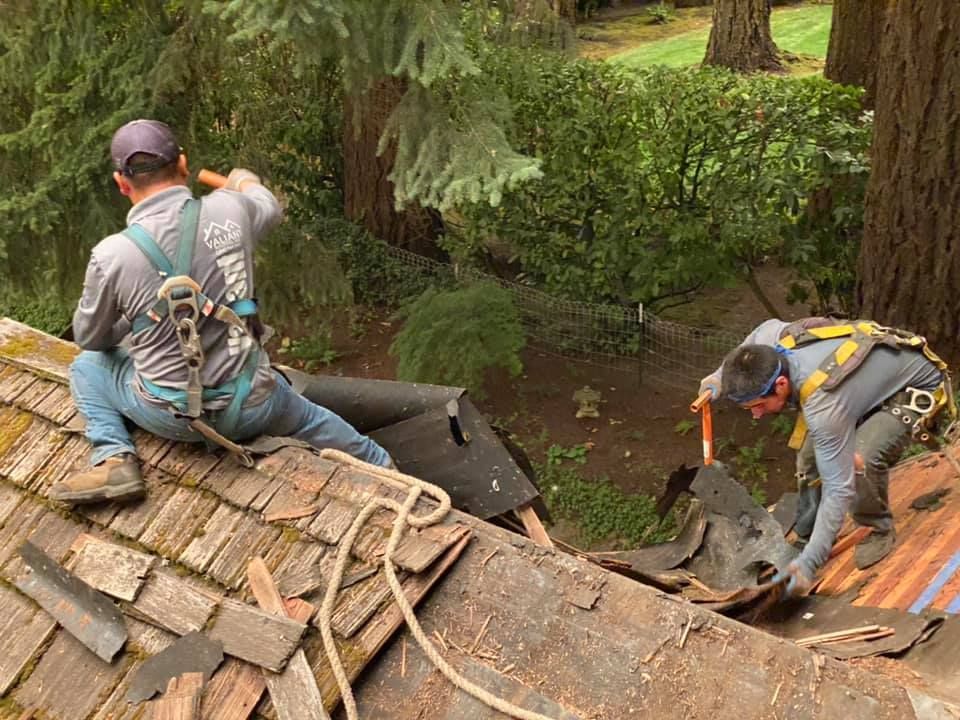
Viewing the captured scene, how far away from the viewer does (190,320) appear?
299 centimetres

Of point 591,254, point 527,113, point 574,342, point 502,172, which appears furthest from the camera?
point 574,342

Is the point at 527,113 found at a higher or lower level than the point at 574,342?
higher

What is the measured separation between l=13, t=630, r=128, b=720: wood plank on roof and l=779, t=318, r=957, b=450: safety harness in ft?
9.80

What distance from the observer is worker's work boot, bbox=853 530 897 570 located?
4.26m

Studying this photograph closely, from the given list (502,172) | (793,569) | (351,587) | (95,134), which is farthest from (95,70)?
(793,569)

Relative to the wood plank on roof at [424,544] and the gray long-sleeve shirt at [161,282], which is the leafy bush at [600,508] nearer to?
the wood plank on roof at [424,544]

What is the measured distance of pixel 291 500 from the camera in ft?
10.00

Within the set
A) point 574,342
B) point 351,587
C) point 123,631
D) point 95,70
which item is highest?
point 95,70

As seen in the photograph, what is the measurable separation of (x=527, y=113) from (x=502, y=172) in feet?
10.2

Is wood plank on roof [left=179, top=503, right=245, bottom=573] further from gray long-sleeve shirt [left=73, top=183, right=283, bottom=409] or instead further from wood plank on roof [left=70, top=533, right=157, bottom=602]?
gray long-sleeve shirt [left=73, top=183, right=283, bottom=409]

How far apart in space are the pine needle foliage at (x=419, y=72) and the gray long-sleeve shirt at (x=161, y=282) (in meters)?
1.67

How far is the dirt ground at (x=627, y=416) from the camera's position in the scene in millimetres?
7961

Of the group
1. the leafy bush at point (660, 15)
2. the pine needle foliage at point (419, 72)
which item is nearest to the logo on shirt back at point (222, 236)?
the pine needle foliage at point (419, 72)

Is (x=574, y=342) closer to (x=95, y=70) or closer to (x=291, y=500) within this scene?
(x=95, y=70)
